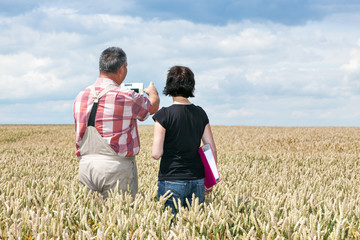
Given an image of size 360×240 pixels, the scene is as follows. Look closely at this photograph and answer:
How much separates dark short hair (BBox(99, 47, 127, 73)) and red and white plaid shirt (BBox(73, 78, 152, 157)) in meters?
0.13

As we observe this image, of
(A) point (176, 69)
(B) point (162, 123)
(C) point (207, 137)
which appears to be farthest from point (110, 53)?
(C) point (207, 137)

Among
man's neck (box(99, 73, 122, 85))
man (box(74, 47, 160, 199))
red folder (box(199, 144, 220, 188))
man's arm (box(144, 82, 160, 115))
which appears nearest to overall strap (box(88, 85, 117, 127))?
man (box(74, 47, 160, 199))

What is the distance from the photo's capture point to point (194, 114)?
3.69 metres

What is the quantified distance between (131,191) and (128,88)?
117 cm

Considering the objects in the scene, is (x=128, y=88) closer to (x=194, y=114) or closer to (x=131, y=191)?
(x=194, y=114)

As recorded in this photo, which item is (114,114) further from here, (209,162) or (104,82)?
(209,162)

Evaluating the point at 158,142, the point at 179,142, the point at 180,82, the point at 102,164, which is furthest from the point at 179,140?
the point at 102,164

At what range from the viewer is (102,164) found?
383 centimetres

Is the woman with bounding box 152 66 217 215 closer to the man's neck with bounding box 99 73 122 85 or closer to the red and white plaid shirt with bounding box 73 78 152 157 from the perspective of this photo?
the red and white plaid shirt with bounding box 73 78 152 157

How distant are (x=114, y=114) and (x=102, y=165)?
1.85 ft

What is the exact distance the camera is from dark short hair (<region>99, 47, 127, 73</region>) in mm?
3908

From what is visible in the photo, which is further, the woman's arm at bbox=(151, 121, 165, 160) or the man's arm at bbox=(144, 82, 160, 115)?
the man's arm at bbox=(144, 82, 160, 115)

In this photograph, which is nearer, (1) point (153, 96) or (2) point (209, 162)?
(2) point (209, 162)

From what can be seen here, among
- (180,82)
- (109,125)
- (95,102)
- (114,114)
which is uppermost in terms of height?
(180,82)
